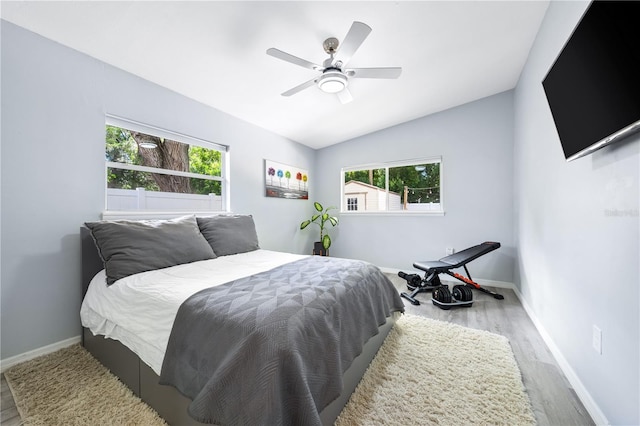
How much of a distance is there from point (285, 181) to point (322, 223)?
3.44 ft

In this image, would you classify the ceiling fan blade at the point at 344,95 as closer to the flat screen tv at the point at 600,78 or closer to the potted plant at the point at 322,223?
the flat screen tv at the point at 600,78

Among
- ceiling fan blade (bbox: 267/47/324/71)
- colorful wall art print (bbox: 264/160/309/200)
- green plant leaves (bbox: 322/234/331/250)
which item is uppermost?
ceiling fan blade (bbox: 267/47/324/71)

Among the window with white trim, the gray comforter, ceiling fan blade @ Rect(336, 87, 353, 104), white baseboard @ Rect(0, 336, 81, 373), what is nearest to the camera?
the gray comforter

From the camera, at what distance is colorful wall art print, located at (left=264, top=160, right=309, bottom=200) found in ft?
12.9

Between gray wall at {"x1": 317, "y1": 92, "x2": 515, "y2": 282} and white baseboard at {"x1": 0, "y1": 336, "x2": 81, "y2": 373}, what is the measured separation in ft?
12.2

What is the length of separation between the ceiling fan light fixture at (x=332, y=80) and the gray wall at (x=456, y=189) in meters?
2.33

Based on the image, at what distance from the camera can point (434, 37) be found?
2.30 metres

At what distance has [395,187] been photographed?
4.32m

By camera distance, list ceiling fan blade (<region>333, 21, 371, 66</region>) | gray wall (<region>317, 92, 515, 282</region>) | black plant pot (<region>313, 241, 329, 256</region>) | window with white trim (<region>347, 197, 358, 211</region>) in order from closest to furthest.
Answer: ceiling fan blade (<region>333, 21, 371, 66</region>) → gray wall (<region>317, 92, 515, 282</region>) → black plant pot (<region>313, 241, 329, 256</region>) → window with white trim (<region>347, 197, 358, 211</region>)

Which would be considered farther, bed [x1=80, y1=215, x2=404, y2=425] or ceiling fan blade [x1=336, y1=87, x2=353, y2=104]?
ceiling fan blade [x1=336, y1=87, x2=353, y2=104]

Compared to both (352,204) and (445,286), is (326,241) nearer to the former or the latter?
(352,204)

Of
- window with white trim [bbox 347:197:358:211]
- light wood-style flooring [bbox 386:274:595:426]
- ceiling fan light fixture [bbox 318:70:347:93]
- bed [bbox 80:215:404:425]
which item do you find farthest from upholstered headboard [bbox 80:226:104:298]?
window with white trim [bbox 347:197:358:211]

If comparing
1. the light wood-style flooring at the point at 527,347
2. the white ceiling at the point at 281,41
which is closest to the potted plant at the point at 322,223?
the light wood-style flooring at the point at 527,347

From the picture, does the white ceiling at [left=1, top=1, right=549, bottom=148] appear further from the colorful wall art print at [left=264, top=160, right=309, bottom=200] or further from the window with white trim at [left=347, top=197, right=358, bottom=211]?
the window with white trim at [left=347, top=197, right=358, bottom=211]
